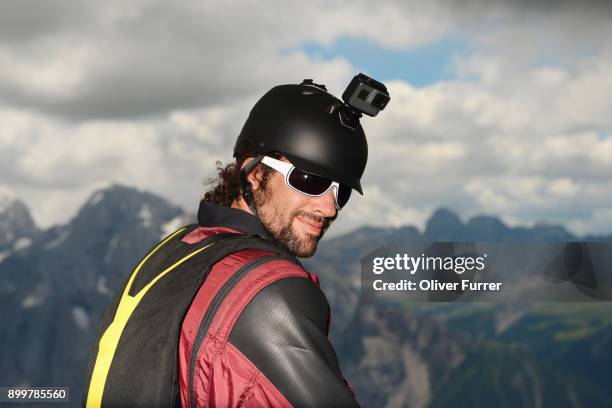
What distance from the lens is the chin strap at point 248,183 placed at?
16.0ft

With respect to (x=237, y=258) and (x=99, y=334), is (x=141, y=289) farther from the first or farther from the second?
(x=237, y=258)

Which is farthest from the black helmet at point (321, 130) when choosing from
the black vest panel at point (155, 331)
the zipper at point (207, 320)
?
the zipper at point (207, 320)

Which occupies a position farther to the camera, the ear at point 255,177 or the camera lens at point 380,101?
the camera lens at point 380,101

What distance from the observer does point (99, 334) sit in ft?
14.6

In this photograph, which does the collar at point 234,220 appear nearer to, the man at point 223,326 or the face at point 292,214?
the man at point 223,326

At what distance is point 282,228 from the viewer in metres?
4.83

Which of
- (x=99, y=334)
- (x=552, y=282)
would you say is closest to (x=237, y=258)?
(x=99, y=334)

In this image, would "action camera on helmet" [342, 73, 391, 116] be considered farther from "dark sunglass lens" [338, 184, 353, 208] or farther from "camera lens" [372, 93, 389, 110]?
"dark sunglass lens" [338, 184, 353, 208]

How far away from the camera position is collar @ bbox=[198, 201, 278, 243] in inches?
182

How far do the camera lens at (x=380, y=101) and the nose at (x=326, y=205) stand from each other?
0.71m

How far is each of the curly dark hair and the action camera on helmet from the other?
68cm

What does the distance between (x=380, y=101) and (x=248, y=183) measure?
45.0 inches

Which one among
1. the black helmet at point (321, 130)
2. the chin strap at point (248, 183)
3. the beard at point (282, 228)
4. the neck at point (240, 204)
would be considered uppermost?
the black helmet at point (321, 130)

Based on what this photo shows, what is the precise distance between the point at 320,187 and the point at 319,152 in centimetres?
25
